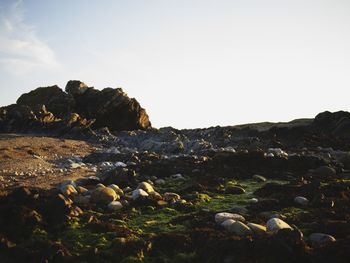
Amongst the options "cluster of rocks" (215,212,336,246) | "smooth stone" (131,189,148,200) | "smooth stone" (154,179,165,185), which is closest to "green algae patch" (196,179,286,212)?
"smooth stone" (131,189,148,200)

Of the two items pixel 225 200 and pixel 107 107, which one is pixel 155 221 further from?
pixel 107 107

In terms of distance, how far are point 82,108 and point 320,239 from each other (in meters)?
47.3

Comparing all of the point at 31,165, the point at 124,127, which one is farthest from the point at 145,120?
the point at 31,165

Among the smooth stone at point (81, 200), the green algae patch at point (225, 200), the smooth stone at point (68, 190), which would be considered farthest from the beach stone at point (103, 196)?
the green algae patch at point (225, 200)

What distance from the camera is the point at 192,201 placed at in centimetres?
1138

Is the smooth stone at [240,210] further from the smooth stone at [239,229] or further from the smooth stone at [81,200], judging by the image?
the smooth stone at [81,200]

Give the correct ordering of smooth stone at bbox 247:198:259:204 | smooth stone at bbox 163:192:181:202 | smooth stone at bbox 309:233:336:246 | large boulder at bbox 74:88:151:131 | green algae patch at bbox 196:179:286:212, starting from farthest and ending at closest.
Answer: large boulder at bbox 74:88:151:131 → smooth stone at bbox 163:192:181:202 → smooth stone at bbox 247:198:259:204 → green algae patch at bbox 196:179:286:212 → smooth stone at bbox 309:233:336:246

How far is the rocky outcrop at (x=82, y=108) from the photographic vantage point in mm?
45938

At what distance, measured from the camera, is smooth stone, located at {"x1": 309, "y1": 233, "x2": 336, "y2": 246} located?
7074 millimetres

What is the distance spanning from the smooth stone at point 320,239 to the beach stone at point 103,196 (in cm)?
566

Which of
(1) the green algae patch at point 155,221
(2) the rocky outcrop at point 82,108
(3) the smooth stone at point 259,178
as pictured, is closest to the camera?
(1) the green algae patch at point 155,221

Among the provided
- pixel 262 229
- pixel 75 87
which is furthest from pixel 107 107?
pixel 262 229

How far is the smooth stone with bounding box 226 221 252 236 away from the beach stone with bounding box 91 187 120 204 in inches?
162

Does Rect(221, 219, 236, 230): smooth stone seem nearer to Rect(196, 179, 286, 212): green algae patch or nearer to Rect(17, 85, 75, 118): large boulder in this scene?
Rect(196, 179, 286, 212): green algae patch
